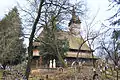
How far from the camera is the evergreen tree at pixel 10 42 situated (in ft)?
102

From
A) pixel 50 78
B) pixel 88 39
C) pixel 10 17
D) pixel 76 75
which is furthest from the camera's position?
pixel 10 17

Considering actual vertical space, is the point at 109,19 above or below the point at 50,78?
above

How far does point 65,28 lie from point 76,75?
5383 millimetres

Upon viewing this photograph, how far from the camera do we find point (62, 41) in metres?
35.2

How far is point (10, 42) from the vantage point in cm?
3231

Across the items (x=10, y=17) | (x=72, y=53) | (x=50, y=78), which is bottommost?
(x=50, y=78)

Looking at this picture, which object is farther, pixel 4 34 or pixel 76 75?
pixel 4 34

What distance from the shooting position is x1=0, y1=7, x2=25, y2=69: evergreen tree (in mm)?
31206

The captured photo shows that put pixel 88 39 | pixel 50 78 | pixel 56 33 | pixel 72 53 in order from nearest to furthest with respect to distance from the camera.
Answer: pixel 50 78 → pixel 56 33 → pixel 88 39 → pixel 72 53

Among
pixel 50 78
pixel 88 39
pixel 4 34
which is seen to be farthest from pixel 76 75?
pixel 4 34

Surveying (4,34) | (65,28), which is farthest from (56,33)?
(4,34)

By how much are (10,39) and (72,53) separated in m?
17.2

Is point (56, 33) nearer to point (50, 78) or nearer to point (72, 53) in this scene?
point (50, 78)

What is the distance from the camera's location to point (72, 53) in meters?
46.8
